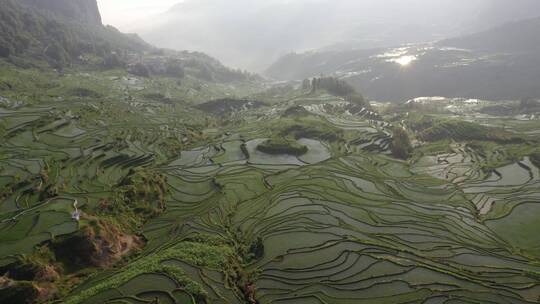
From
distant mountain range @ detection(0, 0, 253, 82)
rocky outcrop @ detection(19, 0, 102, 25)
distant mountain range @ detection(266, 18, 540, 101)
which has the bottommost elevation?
distant mountain range @ detection(266, 18, 540, 101)

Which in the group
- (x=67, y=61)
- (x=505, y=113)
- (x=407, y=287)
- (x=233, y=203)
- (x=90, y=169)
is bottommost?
(x=505, y=113)

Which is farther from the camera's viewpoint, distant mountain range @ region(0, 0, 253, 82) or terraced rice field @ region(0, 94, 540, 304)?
distant mountain range @ region(0, 0, 253, 82)

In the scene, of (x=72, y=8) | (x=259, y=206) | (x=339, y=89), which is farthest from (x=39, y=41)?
(x=259, y=206)

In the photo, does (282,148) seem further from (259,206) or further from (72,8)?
(72,8)

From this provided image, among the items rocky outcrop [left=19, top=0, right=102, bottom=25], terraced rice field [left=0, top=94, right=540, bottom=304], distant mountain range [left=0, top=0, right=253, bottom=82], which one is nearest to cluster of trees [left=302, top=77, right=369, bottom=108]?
terraced rice field [left=0, top=94, right=540, bottom=304]

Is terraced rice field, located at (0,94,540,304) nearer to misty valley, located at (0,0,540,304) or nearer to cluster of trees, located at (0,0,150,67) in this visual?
misty valley, located at (0,0,540,304)

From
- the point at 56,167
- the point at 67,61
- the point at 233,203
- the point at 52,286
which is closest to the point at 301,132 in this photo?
the point at 233,203

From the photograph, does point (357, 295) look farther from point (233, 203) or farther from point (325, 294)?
point (233, 203)
